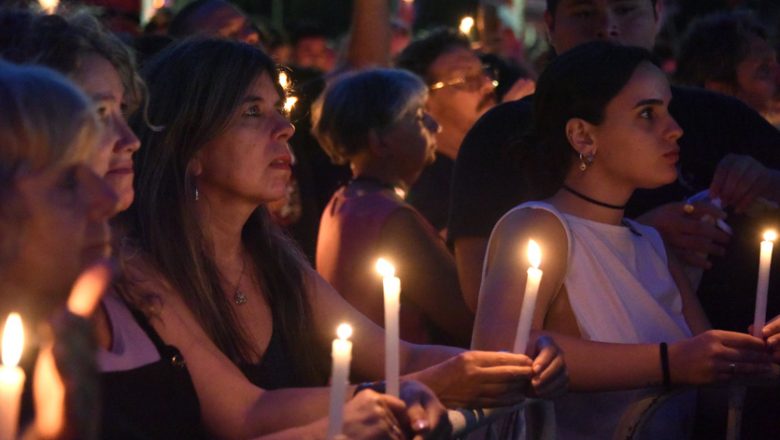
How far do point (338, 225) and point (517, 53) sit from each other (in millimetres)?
5818

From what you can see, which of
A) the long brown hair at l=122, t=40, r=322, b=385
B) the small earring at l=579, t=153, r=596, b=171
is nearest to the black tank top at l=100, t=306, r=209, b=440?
the long brown hair at l=122, t=40, r=322, b=385

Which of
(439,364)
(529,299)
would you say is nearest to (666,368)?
(439,364)

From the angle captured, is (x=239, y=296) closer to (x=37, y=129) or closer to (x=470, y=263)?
(x=470, y=263)

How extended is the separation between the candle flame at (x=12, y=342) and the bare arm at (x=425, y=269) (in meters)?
2.95

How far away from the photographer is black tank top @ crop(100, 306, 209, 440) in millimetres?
2447

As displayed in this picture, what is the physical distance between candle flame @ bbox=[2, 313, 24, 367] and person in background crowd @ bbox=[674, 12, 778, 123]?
468 cm

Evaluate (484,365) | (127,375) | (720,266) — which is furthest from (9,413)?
(720,266)

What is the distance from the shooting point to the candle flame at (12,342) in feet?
4.91

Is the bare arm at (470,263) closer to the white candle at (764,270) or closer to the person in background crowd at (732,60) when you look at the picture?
the white candle at (764,270)

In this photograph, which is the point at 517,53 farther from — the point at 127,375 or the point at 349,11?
the point at 127,375

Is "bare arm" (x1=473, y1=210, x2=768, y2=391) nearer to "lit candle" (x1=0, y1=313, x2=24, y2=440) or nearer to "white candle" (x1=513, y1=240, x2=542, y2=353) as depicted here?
"white candle" (x1=513, y1=240, x2=542, y2=353)

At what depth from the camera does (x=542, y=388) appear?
2.65 m

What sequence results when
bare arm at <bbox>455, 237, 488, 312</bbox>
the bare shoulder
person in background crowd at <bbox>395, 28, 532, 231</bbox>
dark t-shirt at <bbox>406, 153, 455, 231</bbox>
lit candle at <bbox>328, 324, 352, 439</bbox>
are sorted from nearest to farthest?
lit candle at <bbox>328, 324, 352, 439</bbox>
the bare shoulder
bare arm at <bbox>455, 237, 488, 312</bbox>
dark t-shirt at <bbox>406, 153, 455, 231</bbox>
person in background crowd at <bbox>395, 28, 532, 231</bbox>

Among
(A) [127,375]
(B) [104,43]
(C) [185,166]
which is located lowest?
(A) [127,375]
